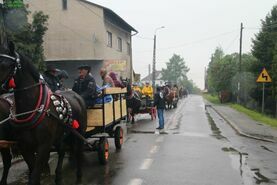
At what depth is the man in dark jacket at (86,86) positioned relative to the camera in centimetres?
937

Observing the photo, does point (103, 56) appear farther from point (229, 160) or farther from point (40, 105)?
point (40, 105)

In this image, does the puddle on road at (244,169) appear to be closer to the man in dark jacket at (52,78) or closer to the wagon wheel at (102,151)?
the wagon wheel at (102,151)

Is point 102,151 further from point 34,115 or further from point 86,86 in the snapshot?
point 34,115

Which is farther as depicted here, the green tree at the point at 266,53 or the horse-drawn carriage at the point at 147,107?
the green tree at the point at 266,53

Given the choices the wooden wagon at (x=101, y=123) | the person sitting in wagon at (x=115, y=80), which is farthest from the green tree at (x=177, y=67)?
the wooden wagon at (x=101, y=123)

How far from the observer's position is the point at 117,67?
33562mm

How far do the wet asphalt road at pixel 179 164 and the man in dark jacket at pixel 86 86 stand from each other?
1.46 metres

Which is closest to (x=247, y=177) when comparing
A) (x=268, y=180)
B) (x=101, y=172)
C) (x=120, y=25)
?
(x=268, y=180)

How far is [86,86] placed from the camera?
31.3 feet

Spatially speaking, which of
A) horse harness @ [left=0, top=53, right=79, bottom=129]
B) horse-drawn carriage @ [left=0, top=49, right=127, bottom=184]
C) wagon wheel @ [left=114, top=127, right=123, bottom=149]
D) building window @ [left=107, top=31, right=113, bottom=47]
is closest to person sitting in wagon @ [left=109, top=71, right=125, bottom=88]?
wagon wheel @ [left=114, top=127, right=123, bottom=149]

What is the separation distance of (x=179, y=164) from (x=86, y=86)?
8.73ft

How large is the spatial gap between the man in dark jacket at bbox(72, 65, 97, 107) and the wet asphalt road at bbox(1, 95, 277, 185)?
146 cm

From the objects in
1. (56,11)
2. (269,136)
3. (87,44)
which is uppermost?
(56,11)

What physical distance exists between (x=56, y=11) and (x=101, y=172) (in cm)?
2825
